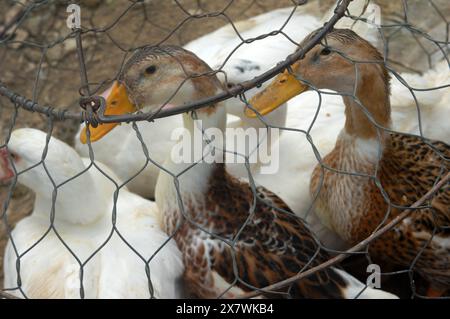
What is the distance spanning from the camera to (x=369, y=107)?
1249 mm

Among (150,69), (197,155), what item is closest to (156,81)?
(150,69)

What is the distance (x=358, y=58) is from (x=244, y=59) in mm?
384

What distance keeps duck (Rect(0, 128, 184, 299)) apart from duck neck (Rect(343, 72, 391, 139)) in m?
0.41

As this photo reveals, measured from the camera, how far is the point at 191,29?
2201 mm

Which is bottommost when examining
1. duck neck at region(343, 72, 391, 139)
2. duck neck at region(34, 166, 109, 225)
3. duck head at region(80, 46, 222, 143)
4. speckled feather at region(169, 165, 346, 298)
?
speckled feather at region(169, 165, 346, 298)

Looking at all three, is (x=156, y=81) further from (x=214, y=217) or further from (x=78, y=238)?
(x=78, y=238)

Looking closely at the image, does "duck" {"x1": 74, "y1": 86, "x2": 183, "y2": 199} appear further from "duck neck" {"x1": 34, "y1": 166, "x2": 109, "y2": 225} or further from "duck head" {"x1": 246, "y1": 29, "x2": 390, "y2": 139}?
"duck head" {"x1": 246, "y1": 29, "x2": 390, "y2": 139}

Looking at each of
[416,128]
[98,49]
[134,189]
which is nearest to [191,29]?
[98,49]

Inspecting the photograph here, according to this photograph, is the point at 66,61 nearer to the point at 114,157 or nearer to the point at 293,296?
the point at 114,157

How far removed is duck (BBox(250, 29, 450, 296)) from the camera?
1.20 meters

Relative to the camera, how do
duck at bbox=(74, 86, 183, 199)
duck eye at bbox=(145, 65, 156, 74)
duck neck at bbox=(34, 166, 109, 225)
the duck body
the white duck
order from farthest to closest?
duck at bbox=(74, 86, 183, 199), the white duck, duck neck at bbox=(34, 166, 109, 225), the duck body, duck eye at bbox=(145, 65, 156, 74)

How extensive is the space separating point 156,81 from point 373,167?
1.45 feet

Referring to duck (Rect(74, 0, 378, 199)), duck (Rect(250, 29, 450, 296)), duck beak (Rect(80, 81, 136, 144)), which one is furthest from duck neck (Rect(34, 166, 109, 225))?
duck (Rect(250, 29, 450, 296))
